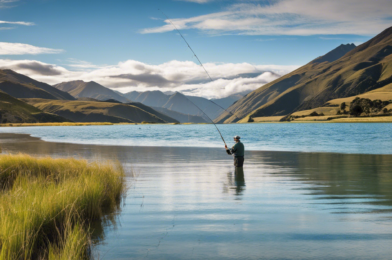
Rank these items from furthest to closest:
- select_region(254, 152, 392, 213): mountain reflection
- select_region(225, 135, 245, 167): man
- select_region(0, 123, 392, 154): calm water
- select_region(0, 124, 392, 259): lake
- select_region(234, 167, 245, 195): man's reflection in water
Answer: select_region(0, 123, 392, 154): calm water
select_region(225, 135, 245, 167): man
select_region(234, 167, 245, 195): man's reflection in water
select_region(254, 152, 392, 213): mountain reflection
select_region(0, 124, 392, 259): lake

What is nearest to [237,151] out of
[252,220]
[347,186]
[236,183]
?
[236,183]

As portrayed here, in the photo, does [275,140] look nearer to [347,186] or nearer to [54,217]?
[347,186]

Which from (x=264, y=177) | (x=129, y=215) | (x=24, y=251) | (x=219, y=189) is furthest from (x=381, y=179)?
(x=24, y=251)

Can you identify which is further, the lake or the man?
the man

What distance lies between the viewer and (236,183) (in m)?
14.4

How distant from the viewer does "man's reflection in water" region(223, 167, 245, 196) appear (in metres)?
12.8

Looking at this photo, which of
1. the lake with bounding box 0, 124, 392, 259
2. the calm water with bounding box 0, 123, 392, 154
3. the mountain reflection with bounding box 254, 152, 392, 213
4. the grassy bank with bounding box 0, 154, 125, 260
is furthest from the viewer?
the calm water with bounding box 0, 123, 392, 154

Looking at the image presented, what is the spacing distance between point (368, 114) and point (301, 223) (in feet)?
711

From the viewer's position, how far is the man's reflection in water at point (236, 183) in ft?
42.0

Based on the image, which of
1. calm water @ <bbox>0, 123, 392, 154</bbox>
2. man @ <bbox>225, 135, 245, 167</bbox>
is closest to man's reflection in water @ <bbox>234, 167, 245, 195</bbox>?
man @ <bbox>225, 135, 245, 167</bbox>

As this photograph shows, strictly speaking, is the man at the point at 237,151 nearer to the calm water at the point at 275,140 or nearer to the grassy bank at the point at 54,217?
the grassy bank at the point at 54,217

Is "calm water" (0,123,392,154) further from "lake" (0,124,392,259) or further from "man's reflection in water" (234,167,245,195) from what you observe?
"lake" (0,124,392,259)

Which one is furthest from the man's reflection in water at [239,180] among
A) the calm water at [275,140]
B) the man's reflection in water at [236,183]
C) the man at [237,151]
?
the calm water at [275,140]

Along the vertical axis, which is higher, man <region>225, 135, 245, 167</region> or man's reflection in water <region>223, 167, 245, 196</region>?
man <region>225, 135, 245, 167</region>
